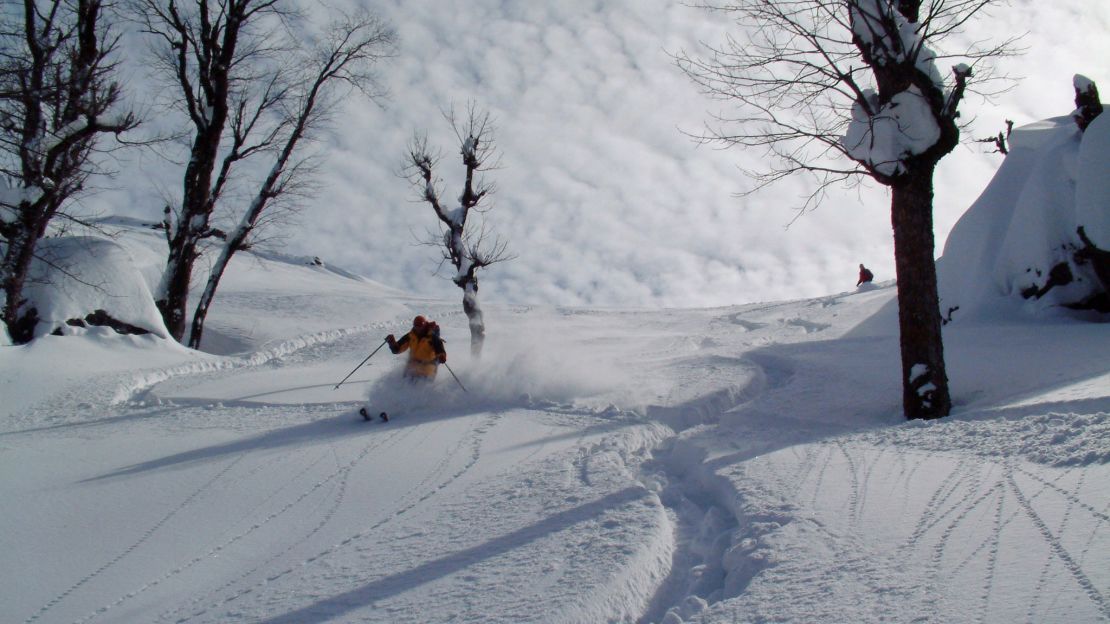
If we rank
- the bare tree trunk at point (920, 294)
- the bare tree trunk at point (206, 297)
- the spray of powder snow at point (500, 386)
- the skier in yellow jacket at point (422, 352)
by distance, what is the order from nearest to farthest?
the bare tree trunk at point (920, 294) → the spray of powder snow at point (500, 386) → the skier in yellow jacket at point (422, 352) → the bare tree trunk at point (206, 297)

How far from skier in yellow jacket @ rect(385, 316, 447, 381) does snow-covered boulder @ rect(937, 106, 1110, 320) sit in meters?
10.3

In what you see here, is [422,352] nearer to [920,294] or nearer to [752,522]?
[920,294]

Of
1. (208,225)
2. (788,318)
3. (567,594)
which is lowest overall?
(567,594)

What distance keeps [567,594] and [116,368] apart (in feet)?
37.7

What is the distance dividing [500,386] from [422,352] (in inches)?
49.9

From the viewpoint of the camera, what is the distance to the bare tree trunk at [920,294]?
7.68 metres

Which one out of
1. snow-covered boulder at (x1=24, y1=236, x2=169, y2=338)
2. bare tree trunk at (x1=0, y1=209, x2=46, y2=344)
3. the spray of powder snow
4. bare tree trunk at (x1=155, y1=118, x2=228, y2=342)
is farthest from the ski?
bare tree trunk at (x1=155, y1=118, x2=228, y2=342)

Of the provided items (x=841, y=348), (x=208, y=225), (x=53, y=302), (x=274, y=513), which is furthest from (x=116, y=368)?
(x=841, y=348)

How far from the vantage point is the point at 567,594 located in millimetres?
3947

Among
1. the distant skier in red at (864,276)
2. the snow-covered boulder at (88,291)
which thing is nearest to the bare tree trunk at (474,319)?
the snow-covered boulder at (88,291)

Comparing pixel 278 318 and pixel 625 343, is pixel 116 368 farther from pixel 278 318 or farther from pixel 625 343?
pixel 625 343

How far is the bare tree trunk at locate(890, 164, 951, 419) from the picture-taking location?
7676 millimetres

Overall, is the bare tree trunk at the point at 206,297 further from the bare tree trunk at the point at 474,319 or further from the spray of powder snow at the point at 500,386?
the spray of powder snow at the point at 500,386

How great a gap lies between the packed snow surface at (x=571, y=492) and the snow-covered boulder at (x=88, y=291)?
1.74m
